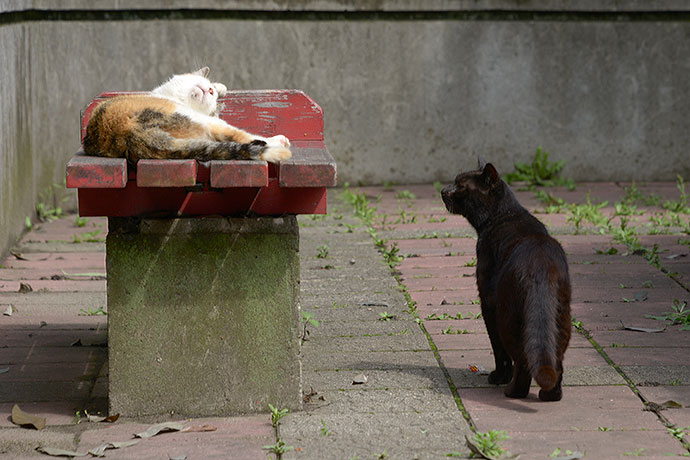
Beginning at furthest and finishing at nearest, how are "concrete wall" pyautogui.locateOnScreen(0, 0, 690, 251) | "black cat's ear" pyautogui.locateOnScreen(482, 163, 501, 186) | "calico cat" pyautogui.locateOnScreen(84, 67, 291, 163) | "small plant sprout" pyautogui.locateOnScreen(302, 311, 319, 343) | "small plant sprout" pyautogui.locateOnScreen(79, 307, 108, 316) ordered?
"concrete wall" pyautogui.locateOnScreen(0, 0, 690, 251) → "small plant sprout" pyautogui.locateOnScreen(79, 307, 108, 316) → "small plant sprout" pyautogui.locateOnScreen(302, 311, 319, 343) → "black cat's ear" pyautogui.locateOnScreen(482, 163, 501, 186) → "calico cat" pyautogui.locateOnScreen(84, 67, 291, 163)

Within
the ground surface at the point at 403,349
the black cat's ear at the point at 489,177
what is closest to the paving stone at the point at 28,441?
the ground surface at the point at 403,349

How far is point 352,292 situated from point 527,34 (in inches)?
152

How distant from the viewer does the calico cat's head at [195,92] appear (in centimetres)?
427

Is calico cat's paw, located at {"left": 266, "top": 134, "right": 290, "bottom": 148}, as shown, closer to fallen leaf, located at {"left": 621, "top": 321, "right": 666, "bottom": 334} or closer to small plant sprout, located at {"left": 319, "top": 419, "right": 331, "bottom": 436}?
small plant sprout, located at {"left": 319, "top": 419, "right": 331, "bottom": 436}

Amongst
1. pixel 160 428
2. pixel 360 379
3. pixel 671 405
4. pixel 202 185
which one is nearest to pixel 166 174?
pixel 202 185

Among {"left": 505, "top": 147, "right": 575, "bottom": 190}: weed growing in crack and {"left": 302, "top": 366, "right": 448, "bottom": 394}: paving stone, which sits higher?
{"left": 505, "top": 147, "right": 575, "bottom": 190}: weed growing in crack

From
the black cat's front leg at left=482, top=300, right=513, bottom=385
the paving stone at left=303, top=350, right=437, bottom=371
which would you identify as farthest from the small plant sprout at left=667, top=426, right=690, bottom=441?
the paving stone at left=303, top=350, right=437, bottom=371

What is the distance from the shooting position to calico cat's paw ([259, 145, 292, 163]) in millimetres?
3408

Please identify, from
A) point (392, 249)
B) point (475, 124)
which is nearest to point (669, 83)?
point (475, 124)

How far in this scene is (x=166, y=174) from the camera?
10.7 feet

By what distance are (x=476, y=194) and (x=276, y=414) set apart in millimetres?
1279

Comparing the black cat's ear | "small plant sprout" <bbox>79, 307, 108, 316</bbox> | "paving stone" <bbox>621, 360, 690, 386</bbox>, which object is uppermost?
the black cat's ear

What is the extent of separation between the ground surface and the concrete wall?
1253 mm

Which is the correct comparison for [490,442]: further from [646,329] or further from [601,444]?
[646,329]
